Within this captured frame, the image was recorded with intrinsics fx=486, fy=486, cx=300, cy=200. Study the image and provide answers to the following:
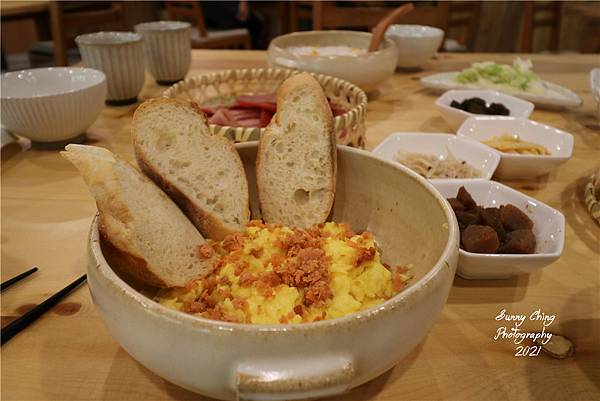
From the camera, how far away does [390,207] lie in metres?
0.89

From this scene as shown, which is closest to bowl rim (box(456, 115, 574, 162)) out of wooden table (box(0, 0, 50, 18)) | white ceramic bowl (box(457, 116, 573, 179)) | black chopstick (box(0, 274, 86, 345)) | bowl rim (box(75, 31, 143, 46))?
white ceramic bowl (box(457, 116, 573, 179))

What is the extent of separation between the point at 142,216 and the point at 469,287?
1.95 feet

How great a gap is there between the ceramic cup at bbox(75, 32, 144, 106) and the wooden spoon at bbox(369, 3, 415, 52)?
2.94 feet

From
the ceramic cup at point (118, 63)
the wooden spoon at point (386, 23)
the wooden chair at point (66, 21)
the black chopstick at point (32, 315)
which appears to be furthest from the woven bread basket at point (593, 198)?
the wooden chair at point (66, 21)

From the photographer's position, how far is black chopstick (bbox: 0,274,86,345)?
2.55ft

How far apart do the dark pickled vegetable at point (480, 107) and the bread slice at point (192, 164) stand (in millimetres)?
1060

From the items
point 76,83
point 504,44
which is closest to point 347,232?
point 76,83

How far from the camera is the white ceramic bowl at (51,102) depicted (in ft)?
4.26

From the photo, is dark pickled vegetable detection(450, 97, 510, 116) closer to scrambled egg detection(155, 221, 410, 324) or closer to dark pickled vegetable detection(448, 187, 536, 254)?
dark pickled vegetable detection(448, 187, 536, 254)

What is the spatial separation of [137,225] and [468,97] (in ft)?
4.78

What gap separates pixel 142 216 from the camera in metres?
0.71

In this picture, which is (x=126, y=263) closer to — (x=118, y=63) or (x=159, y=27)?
(x=118, y=63)

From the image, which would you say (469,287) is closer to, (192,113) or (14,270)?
(192,113)

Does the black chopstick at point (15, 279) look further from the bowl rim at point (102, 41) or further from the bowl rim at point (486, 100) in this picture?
the bowl rim at point (486, 100)
